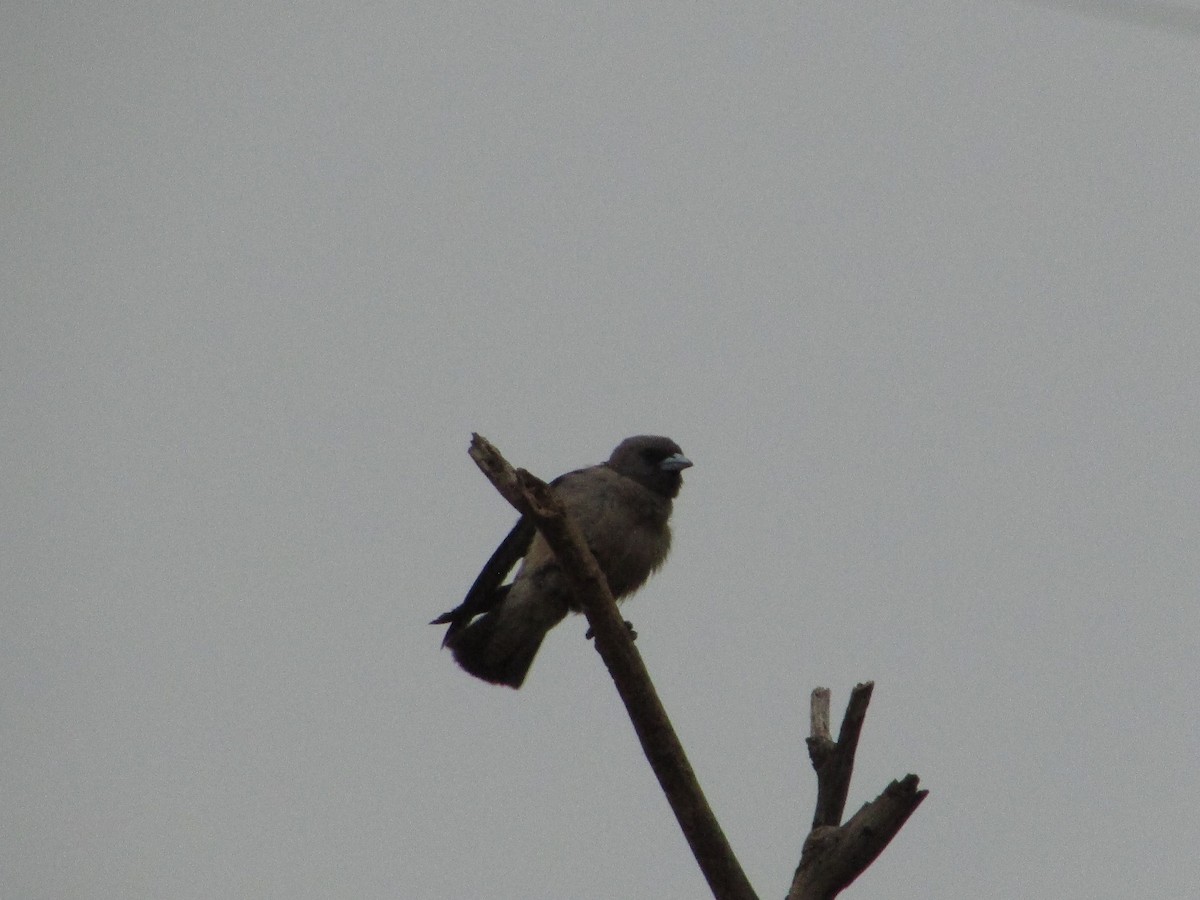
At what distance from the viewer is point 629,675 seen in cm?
412

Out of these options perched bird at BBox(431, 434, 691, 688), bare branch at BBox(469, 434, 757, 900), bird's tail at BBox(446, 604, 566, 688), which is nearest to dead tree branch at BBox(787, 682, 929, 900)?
bare branch at BBox(469, 434, 757, 900)

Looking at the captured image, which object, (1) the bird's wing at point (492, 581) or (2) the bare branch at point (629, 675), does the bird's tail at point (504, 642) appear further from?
(2) the bare branch at point (629, 675)

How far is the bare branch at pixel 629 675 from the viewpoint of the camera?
158 inches

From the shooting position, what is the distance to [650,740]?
409 centimetres

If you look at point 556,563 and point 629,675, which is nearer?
point 629,675

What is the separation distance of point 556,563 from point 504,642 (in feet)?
2.14

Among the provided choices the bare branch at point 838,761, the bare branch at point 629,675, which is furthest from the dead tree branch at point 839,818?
the bare branch at point 629,675

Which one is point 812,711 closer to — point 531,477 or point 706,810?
point 706,810

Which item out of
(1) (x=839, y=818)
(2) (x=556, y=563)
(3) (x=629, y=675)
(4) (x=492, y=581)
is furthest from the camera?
(4) (x=492, y=581)

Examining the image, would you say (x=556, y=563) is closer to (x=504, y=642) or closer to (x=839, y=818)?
(x=504, y=642)

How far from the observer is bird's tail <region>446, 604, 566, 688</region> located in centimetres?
604

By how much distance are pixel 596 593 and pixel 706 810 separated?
0.86 meters

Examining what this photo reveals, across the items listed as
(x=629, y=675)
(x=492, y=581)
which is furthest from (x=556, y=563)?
(x=629, y=675)

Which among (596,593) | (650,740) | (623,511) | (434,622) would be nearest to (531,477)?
(596,593)
